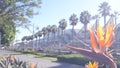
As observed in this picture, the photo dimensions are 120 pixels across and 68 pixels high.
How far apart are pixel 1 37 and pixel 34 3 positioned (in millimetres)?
6241

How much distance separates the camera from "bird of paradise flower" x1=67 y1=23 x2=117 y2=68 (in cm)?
177

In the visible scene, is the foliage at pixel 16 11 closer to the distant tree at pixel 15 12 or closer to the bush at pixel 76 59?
the distant tree at pixel 15 12

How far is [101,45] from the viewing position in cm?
178

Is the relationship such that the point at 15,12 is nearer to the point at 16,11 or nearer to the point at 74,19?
the point at 16,11

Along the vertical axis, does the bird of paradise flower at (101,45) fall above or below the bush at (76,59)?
above

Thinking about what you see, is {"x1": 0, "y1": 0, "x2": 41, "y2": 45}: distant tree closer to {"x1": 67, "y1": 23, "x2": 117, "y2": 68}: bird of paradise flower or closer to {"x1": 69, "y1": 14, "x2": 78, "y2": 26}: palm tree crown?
{"x1": 67, "y1": 23, "x2": 117, "y2": 68}: bird of paradise flower

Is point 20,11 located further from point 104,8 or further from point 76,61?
point 104,8

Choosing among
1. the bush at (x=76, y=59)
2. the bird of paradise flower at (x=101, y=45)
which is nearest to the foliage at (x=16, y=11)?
the bird of paradise flower at (x=101, y=45)

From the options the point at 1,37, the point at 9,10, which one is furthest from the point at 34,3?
the point at 1,37

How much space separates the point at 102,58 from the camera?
187cm

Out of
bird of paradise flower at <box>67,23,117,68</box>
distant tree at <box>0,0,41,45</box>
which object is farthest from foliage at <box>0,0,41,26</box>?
bird of paradise flower at <box>67,23,117,68</box>

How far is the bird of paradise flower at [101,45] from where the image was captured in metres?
1.77

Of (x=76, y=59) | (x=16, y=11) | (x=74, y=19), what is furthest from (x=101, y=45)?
(x=74, y=19)

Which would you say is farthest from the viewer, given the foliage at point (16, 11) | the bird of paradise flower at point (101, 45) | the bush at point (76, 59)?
the bush at point (76, 59)
